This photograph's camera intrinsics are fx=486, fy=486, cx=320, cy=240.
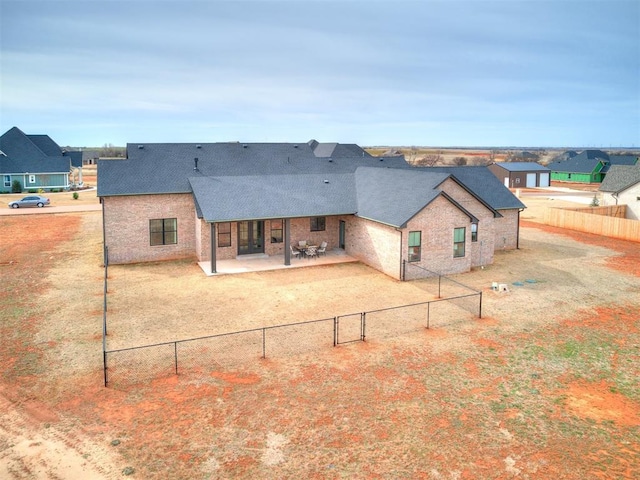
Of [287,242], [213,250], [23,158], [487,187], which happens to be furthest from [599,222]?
[23,158]

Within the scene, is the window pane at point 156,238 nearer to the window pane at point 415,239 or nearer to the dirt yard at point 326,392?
the dirt yard at point 326,392

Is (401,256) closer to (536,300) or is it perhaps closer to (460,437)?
(536,300)

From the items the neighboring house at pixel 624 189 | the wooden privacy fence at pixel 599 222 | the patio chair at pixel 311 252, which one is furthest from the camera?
the neighboring house at pixel 624 189

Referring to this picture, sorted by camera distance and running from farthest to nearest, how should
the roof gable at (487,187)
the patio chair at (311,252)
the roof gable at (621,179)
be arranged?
the roof gable at (621,179), the roof gable at (487,187), the patio chair at (311,252)

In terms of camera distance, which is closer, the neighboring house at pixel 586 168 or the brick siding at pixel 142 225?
the brick siding at pixel 142 225

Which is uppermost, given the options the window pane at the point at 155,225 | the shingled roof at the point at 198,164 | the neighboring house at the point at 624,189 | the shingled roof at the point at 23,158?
the shingled roof at the point at 23,158

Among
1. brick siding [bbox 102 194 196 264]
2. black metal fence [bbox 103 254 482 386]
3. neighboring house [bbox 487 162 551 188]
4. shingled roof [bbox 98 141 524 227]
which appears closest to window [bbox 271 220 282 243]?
shingled roof [bbox 98 141 524 227]

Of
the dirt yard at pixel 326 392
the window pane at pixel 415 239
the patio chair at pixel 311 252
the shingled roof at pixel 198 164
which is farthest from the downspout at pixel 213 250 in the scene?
the window pane at pixel 415 239

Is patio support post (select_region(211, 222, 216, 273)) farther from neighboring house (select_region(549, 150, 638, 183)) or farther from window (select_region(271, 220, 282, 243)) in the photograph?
neighboring house (select_region(549, 150, 638, 183))
